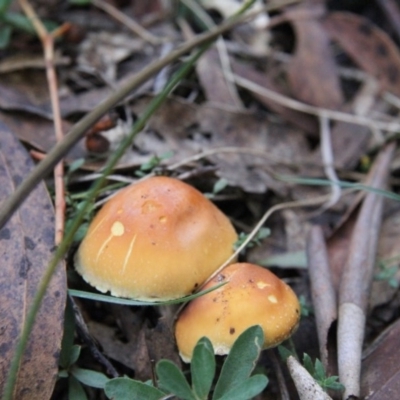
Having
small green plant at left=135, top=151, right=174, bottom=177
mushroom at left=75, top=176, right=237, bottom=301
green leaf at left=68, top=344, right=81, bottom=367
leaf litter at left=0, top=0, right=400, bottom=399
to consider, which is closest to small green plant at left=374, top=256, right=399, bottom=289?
leaf litter at left=0, top=0, right=400, bottom=399

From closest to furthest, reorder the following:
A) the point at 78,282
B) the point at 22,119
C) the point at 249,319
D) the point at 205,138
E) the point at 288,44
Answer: the point at 249,319 < the point at 78,282 < the point at 22,119 < the point at 205,138 < the point at 288,44

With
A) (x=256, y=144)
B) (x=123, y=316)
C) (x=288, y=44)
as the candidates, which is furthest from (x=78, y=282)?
(x=288, y=44)

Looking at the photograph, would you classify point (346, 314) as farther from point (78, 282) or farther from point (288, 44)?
point (288, 44)

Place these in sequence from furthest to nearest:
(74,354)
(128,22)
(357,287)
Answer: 1. (128,22)
2. (357,287)
3. (74,354)

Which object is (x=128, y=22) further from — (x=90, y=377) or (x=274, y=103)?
(x=90, y=377)

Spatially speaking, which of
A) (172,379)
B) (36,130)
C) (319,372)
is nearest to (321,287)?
(319,372)

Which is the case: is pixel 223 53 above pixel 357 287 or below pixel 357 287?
above
